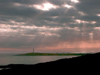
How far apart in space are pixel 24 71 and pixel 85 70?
3.25 metres

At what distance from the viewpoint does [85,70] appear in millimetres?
8969

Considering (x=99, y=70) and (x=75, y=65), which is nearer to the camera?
(x=99, y=70)

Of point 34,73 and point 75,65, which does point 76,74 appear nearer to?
point 75,65

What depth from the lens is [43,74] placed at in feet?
29.7

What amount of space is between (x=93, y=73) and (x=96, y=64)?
152 cm

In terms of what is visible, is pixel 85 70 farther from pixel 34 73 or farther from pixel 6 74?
pixel 6 74

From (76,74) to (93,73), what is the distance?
80cm

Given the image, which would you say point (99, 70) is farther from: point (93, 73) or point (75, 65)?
point (75, 65)

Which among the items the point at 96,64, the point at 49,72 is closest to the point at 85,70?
the point at 96,64

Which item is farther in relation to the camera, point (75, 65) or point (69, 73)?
point (75, 65)

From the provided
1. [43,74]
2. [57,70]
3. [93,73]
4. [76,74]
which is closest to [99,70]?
[93,73]

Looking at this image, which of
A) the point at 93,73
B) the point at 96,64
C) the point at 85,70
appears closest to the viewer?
the point at 93,73

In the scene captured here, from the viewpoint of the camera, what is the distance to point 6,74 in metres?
9.88

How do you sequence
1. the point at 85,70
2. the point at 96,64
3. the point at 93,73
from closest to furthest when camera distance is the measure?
1. the point at 93,73
2. the point at 85,70
3. the point at 96,64
